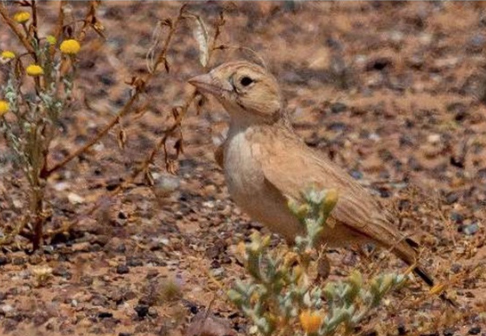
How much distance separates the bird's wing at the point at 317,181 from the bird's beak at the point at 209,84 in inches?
10.7

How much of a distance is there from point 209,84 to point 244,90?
0.63 ft

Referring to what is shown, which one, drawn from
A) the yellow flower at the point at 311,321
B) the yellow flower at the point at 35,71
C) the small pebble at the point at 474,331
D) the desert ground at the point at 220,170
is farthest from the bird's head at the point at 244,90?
the yellow flower at the point at 311,321

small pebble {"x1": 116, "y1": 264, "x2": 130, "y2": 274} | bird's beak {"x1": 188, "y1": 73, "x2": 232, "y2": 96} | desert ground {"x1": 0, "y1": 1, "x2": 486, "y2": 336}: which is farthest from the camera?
small pebble {"x1": 116, "y1": 264, "x2": 130, "y2": 274}

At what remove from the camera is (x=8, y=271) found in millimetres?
7363

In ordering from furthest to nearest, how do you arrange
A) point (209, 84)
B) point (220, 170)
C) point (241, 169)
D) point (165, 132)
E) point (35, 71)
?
point (220, 170) → point (165, 132) → point (209, 84) → point (241, 169) → point (35, 71)

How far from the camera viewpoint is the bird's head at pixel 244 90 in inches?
280

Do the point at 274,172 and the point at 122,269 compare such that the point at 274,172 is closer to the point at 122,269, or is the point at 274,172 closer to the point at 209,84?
the point at 209,84

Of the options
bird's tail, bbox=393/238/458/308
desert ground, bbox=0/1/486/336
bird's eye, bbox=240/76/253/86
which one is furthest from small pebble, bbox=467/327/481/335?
bird's eye, bbox=240/76/253/86

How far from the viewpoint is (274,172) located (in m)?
6.86

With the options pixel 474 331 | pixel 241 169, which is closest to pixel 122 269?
pixel 241 169

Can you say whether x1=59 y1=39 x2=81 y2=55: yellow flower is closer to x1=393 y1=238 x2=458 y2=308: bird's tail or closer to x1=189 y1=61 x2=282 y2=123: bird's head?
x1=189 y1=61 x2=282 y2=123: bird's head

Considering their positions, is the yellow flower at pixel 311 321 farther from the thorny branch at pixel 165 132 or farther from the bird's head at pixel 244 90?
the thorny branch at pixel 165 132

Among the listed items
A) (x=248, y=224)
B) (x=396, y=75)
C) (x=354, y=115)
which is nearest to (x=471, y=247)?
(x=248, y=224)

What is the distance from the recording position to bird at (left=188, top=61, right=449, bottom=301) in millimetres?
6863
